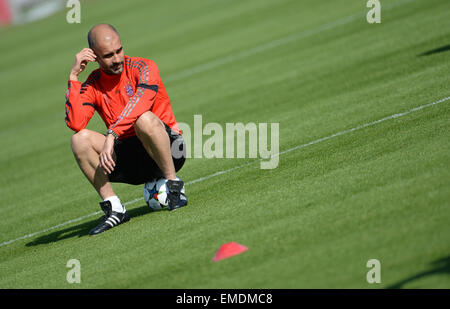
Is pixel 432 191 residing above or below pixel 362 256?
above

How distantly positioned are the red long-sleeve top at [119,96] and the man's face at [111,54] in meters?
A: 0.21

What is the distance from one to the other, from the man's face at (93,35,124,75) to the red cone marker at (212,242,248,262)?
2.39m

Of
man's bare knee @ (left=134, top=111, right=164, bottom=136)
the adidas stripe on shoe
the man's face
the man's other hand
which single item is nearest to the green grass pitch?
the adidas stripe on shoe

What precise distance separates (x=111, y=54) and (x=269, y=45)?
32.0 ft

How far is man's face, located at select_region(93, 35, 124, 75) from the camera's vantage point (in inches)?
248

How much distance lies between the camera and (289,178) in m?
6.54

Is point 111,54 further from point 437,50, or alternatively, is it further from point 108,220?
point 437,50

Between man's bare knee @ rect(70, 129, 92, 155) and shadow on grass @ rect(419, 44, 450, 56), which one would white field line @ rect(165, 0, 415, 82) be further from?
man's bare knee @ rect(70, 129, 92, 155)

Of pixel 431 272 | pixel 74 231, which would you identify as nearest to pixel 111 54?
pixel 74 231

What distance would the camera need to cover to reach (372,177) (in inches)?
227

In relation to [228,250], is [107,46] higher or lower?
higher

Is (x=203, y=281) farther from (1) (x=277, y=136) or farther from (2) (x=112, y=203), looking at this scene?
(1) (x=277, y=136)
